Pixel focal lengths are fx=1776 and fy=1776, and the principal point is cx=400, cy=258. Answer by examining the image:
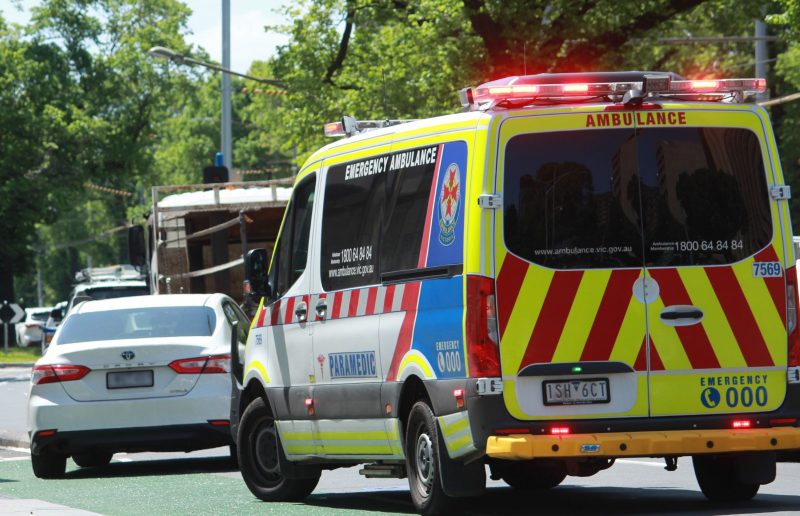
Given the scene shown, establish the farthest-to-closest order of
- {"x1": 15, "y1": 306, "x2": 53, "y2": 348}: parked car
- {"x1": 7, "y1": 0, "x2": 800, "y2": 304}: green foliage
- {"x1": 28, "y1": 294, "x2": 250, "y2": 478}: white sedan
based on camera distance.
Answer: {"x1": 15, "y1": 306, "x2": 53, "y2": 348}: parked car, {"x1": 7, "y1": 0, "x2": 800, "y2": 304}: green foliage, {"x1": 28, "y1": 294, "x2": 250, "y2": 478}: white sedan

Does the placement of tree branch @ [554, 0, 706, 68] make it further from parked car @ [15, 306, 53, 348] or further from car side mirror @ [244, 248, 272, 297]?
parked car @ [15, 306, 53, 348]

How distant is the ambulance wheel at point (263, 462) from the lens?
1186 centimetres

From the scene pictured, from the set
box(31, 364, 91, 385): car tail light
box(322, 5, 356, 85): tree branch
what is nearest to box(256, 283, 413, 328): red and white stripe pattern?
box(31, 364, 91, 385): car tail light

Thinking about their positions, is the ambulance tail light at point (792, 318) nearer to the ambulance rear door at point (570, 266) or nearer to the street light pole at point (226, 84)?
the ambulance rear door at point (570, 266)

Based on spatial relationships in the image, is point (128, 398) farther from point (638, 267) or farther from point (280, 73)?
point (280, 73)

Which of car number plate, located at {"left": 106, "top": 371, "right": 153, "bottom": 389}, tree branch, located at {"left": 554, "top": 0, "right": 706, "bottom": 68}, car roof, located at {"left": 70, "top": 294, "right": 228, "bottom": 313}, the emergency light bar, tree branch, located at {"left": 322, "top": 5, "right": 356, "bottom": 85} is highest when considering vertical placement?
tree branch, located at {"left": 322, "top": 5, "right": 356, "bottom": 85}

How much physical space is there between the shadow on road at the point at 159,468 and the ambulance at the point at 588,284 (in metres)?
4.91

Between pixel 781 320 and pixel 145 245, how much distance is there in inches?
665

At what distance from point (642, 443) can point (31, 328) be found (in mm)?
57388

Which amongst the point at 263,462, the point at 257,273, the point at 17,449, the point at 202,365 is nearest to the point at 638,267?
the point at 257,273

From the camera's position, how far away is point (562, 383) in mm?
9242

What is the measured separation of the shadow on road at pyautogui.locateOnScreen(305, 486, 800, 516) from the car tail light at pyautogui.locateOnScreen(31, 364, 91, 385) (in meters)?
2.85

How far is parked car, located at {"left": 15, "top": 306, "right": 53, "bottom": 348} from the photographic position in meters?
64.2

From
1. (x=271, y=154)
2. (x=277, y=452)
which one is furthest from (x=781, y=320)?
(x=271, y=154)
